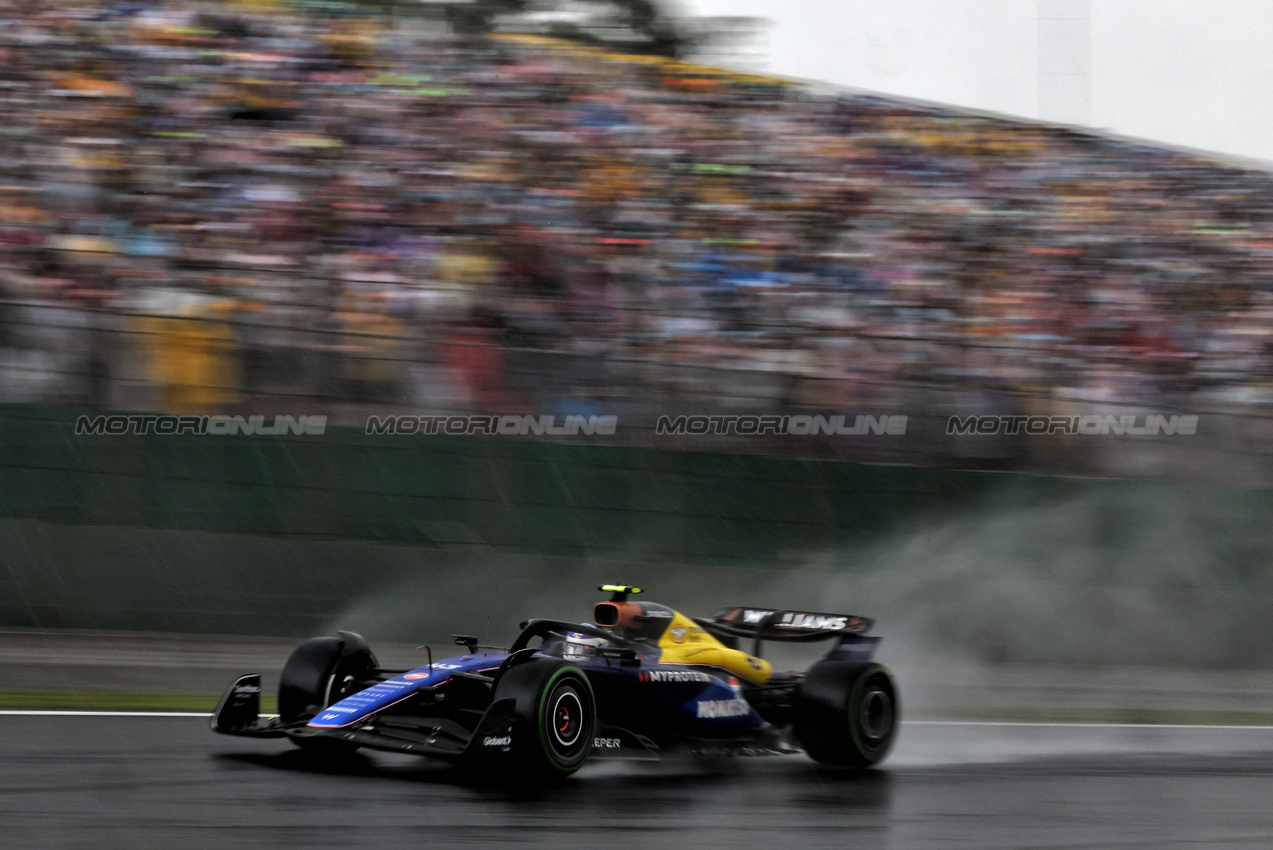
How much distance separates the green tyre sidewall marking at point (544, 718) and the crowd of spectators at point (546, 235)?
400cm

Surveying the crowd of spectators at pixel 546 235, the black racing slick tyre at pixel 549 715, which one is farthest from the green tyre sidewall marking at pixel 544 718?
the crowd of spectators at pixel 546 235

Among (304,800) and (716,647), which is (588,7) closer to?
(716,647)

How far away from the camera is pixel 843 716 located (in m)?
6.24

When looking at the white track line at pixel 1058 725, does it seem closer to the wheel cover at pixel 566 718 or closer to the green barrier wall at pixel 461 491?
the green barrier wall at pixel 461 491

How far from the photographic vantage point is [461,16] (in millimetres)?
13516

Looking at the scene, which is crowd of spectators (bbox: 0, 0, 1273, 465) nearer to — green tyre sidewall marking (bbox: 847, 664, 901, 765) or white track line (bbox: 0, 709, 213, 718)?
white track line (bbox: 0, 709, 213, 718)

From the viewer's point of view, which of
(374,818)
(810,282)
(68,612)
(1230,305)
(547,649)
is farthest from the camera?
(1230,305)

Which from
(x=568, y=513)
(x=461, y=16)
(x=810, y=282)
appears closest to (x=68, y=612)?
(x=568, y=513)

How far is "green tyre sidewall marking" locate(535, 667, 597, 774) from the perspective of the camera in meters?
4.99

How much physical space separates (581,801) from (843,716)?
1784mm

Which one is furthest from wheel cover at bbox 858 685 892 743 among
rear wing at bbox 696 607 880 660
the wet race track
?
rear wing at bbox 696 607 880 660

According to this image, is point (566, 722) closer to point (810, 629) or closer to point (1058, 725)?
point (810, 629)

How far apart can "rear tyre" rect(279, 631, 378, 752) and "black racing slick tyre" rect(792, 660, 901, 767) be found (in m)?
1.98

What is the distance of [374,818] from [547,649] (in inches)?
57.6
